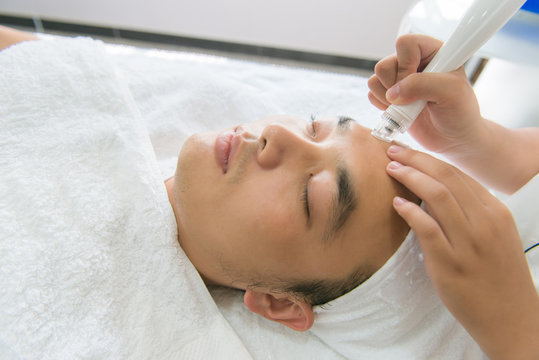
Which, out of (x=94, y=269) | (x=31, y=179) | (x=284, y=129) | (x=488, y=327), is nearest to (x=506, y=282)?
(x=488, y=327)

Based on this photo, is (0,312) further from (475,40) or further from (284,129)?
(475,40)

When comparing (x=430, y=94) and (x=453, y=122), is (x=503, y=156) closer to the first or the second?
(x=453, y=122)

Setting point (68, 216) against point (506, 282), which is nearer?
point (506, 282)

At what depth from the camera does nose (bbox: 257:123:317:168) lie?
0.70 metres

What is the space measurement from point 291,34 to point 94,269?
2.08m

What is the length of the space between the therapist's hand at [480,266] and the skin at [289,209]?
9 centimetres

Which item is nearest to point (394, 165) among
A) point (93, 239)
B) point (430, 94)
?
point (430, 94)

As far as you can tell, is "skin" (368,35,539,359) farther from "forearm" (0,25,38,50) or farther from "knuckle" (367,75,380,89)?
"forearm" (0,25,38,50)

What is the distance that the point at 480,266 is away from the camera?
58cm

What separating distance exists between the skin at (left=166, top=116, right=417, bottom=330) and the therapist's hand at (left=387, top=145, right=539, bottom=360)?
92 millimetres

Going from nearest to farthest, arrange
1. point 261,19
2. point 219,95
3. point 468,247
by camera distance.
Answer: point 468,247 < point 219,95 < point 261,19

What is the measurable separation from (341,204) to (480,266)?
0.84 feet

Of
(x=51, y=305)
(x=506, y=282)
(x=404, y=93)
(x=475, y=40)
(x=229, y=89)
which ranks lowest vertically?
(x=51, y=305)

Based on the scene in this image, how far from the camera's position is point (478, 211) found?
60cm
